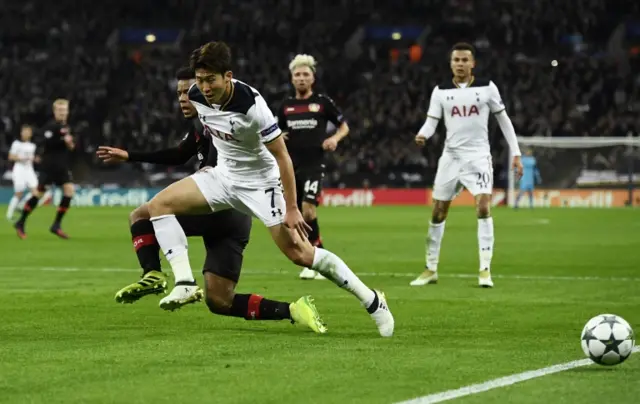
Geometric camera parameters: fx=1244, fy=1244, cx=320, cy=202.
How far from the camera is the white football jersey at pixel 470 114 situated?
13.2m

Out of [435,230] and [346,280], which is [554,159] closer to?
[435,230]

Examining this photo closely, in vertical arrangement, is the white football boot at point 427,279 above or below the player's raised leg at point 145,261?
below

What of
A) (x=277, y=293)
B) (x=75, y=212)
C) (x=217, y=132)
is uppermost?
(x=217, y=132)

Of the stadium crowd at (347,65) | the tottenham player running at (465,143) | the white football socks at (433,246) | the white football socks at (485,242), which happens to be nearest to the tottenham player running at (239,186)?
the white football socks at (485,242)

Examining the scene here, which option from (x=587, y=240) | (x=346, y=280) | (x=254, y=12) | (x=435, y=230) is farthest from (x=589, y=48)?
(x=346, y=280)

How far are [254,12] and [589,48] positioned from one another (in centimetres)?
1256

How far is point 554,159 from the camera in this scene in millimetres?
40375

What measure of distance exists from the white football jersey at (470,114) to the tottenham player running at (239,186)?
496 cm

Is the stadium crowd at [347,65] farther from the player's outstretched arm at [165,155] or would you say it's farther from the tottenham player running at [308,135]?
the player's outstretched arm at [165,155]

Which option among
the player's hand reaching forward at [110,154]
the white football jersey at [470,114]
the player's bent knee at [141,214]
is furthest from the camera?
the white football jersey at [470,114]

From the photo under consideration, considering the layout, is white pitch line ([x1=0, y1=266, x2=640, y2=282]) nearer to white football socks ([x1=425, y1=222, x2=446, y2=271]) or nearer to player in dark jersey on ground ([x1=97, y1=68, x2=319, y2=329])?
white football socks ([x1=425, y1=222, x2=446, y2=271])

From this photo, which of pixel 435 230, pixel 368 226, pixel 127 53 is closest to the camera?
pixel 435 230

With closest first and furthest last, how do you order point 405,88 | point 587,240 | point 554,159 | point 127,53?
point 587,240 → point 554,159 → point 405,88 → point 127,53

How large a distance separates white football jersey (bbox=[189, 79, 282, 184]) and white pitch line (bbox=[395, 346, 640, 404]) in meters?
2.44
